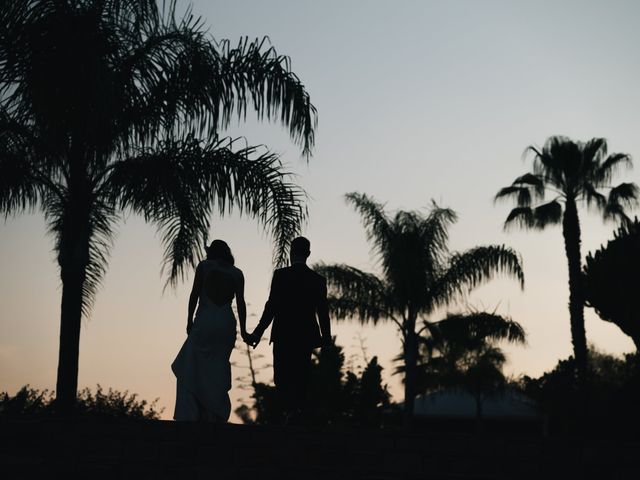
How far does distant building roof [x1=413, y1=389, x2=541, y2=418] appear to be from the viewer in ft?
146

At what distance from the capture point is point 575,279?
1221 inches

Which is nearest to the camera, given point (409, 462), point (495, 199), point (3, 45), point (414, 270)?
point (409, 462)

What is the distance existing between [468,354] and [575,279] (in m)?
19.3

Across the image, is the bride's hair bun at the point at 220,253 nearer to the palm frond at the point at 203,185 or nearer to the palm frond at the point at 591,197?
the palm frond at the point at 203,185

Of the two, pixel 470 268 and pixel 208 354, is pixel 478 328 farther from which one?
pixel 208 354

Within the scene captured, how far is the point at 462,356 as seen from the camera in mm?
48406

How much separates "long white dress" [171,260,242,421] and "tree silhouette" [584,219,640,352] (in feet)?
46.6

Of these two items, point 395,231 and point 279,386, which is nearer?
point 279,386

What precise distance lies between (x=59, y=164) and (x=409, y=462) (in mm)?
8322

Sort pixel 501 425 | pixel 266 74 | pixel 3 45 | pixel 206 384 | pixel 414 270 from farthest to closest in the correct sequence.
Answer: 1. pixel 501 425
2. pixel 414 270
3. pixel 266 74
4. pixel 3 45
5. pixel 206 384

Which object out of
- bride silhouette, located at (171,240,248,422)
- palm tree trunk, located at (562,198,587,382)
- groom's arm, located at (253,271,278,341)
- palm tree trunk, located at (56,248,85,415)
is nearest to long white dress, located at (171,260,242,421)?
bride silhouette, located at (171,240,248,422)

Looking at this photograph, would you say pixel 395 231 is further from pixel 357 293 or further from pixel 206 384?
pixel 206 384

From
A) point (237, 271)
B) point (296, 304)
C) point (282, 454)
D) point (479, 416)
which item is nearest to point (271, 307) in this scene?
point (296, 304)

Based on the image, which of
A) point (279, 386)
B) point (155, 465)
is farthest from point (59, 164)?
point (155, 465)
